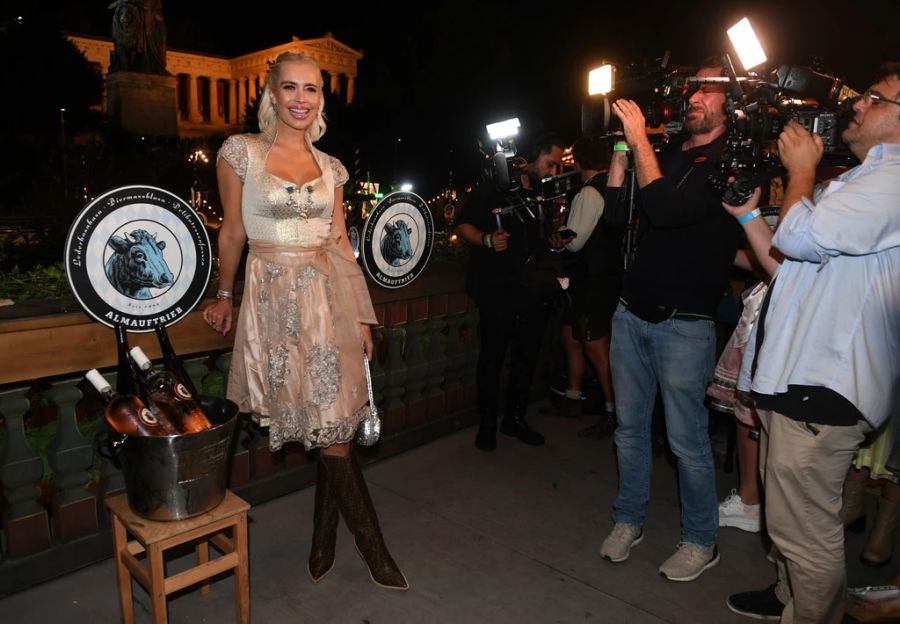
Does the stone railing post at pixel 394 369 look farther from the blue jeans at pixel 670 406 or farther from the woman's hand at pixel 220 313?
the blue jeans at pixel 670 406

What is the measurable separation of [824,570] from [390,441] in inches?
105

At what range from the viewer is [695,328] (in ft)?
9.33

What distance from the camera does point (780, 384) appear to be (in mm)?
2217

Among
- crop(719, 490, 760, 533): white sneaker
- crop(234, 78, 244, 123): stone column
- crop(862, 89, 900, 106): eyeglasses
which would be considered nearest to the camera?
crop(862, 89, 900, 106): eyeglasses

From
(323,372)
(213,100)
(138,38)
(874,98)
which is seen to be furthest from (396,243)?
(213,100)

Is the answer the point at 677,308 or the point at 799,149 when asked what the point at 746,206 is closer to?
the point at 799,149

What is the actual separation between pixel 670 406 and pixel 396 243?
1.97 metres

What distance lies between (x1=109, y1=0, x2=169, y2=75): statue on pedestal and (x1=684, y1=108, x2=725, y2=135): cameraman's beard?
23117 mm

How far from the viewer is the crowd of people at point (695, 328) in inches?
82.3

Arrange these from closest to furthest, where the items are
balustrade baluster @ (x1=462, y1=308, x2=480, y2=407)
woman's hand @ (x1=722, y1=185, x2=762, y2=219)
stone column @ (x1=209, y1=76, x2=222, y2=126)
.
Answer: woman's hand @ (x1=722, y1=185, x2=762, y2=219), balustrade baluster @ (x1=462, y1=308, x2=480, y2=407), stone column @ (x1=209, y1=76, x2=222, y2=126)

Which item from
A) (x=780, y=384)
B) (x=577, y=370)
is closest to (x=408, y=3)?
(x=577, y=370)

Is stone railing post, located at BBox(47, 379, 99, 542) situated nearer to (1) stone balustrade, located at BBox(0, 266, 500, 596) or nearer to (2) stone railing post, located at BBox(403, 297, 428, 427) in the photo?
(1) stone balustrade, located at BBox(0, 266, 500, 596)

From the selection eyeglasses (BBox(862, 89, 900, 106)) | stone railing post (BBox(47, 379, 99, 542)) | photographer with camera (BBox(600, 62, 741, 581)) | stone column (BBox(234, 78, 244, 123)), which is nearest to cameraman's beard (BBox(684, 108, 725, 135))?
photographer with camera (BBox(600, 62, 741, 581))

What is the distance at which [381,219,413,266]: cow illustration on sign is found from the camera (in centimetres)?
405
